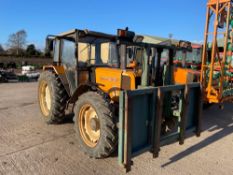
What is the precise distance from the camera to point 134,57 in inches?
204

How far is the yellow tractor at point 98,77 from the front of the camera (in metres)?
3.63

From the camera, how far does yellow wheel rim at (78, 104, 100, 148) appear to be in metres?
3.93

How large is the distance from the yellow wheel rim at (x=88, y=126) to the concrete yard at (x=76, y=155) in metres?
0.28

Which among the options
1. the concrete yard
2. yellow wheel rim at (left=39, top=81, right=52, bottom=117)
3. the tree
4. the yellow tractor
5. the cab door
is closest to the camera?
the concrete yard

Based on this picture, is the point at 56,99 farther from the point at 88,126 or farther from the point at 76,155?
the point at 76,155

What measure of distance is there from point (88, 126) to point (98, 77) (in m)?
1.04

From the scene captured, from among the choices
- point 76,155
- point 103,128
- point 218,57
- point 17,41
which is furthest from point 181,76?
point 17,41

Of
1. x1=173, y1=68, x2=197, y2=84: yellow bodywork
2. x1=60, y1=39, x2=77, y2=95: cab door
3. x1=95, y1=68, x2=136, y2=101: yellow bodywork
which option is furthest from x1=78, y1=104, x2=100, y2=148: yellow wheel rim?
x1=173, y1=68, x2=197, y2=84: yellow bodywork

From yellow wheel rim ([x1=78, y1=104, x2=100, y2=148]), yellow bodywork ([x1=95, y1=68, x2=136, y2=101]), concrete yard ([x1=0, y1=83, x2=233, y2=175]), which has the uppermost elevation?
yellow bodywork ([x1=95, y1=68, x2=136, y2=101])

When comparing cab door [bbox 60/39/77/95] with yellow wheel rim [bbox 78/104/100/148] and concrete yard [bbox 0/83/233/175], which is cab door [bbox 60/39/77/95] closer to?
yellow wheel rim [bbox 78/104/100/148]

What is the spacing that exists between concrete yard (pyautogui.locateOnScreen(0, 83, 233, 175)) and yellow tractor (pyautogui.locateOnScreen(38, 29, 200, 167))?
289 millimetres

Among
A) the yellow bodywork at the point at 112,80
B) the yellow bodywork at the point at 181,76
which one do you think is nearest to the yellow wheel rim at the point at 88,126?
the yellow bodywork at the point at 112,80

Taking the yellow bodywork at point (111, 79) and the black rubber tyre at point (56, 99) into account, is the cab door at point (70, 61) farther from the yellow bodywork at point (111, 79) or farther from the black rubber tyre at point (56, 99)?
the black rubber tyre at point (56, 99)

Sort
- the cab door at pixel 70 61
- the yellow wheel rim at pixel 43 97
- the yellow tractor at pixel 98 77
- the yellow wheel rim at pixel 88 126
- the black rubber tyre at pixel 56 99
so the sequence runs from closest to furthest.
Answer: the yellow tractor at pixel 98 77 → the yellow wheel rim at pixel 88 126 → the cab door at pixel 70 61 → the black rubber tyre at pixel 56 99 → the yellow wheel rim at pixel 43 97
